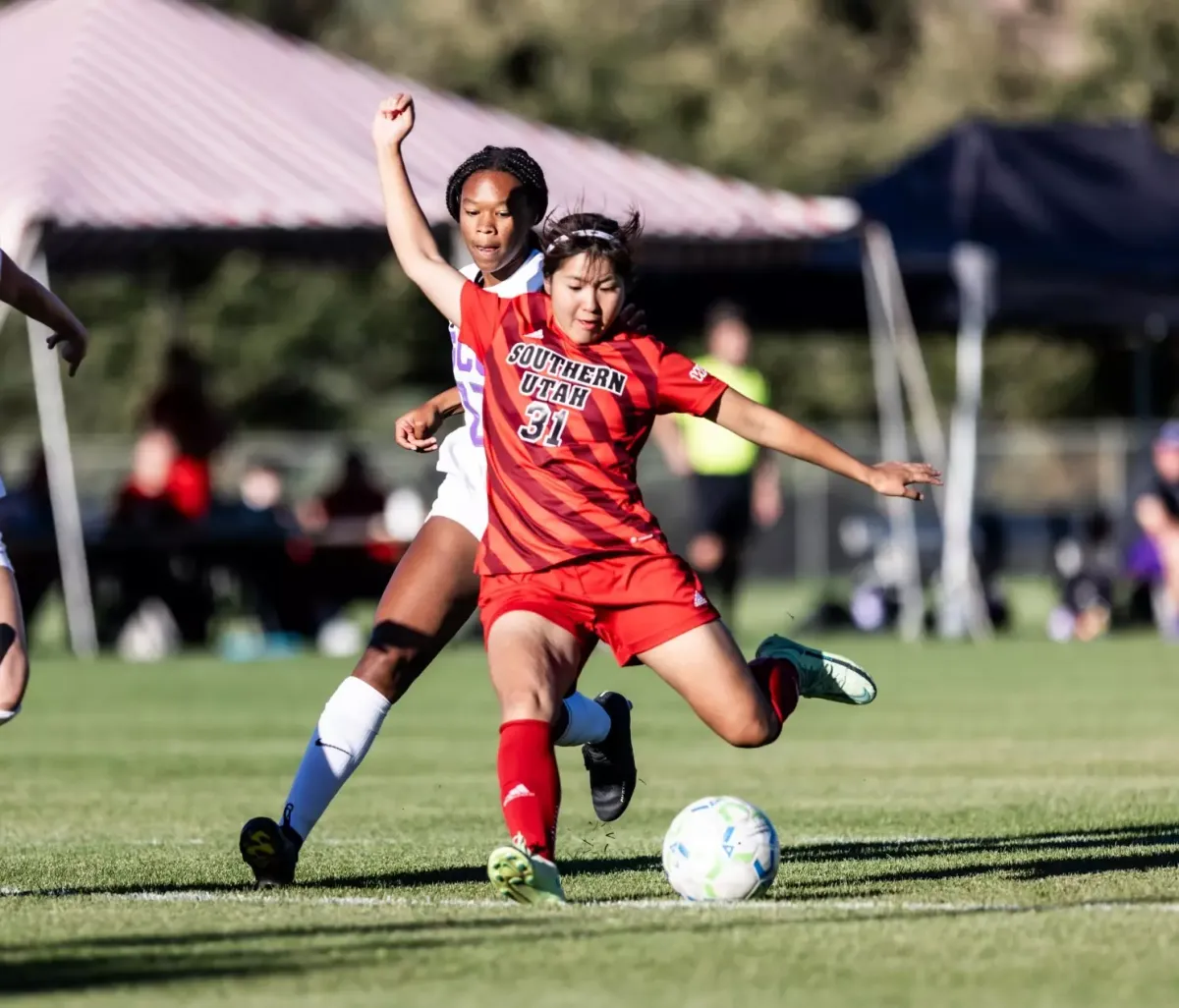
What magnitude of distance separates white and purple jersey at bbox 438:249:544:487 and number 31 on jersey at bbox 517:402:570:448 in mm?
272

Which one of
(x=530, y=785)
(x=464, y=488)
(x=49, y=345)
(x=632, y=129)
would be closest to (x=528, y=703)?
(x=530, y=785)

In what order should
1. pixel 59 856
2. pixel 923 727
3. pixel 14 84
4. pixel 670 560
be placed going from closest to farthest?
pixel 670 560 → pixel 59 856 → pixel 923 727 → pixel 14 84

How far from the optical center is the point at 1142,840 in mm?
7555

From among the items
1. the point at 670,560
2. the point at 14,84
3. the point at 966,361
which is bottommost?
the point at 670,560

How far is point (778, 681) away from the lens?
6.92m

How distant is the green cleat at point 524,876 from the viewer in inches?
232

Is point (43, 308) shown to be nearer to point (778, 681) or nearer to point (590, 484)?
point (590, 484)

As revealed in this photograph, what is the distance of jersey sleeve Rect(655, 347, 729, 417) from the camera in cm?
646

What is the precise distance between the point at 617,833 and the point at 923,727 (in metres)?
4.34

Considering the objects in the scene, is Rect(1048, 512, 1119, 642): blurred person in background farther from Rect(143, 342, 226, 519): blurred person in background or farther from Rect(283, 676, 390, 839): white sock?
Rect(283, 676, 390, 839): white sock

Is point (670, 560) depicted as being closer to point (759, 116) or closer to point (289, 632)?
point (289, 632)

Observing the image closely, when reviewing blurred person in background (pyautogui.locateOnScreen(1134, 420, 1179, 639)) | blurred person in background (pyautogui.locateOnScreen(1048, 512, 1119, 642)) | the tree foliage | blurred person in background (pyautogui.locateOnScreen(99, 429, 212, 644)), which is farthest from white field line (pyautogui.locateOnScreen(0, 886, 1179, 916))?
the tree foliage

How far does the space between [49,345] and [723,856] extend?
7.88 ft

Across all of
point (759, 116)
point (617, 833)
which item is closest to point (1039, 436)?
point (759, 116)
